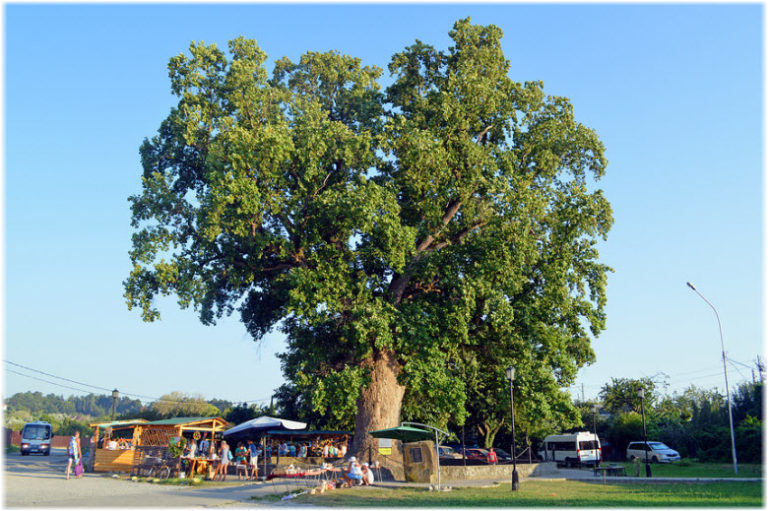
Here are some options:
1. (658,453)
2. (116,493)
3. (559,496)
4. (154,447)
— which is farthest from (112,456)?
(658,453)

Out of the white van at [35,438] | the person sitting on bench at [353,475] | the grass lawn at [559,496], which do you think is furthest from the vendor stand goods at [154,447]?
the white van at [35,438]

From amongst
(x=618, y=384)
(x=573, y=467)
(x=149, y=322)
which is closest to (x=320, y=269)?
(x=149, y=322)

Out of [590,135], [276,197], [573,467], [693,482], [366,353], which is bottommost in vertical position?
[573,467]

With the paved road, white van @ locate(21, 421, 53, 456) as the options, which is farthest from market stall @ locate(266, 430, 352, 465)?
white van @ locate(21, 421, 53, 456)

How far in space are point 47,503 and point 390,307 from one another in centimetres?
1387

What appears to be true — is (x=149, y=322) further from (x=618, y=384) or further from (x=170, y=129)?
(x=618, y=384)

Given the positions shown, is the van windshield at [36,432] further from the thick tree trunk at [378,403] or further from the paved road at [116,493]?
the thick tree trunk at [378,403]

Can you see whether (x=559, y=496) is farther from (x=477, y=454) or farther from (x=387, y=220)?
(x=477, y=454)

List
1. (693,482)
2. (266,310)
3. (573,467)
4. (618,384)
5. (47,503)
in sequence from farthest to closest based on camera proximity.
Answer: (618,384)
(573,467)
(266,310)
(693,482)
(47,503)

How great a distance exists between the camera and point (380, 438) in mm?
24812

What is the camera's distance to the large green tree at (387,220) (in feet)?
83.1

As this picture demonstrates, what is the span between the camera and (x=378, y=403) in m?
26.9

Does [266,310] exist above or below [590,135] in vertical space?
below

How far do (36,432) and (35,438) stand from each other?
47 cm
